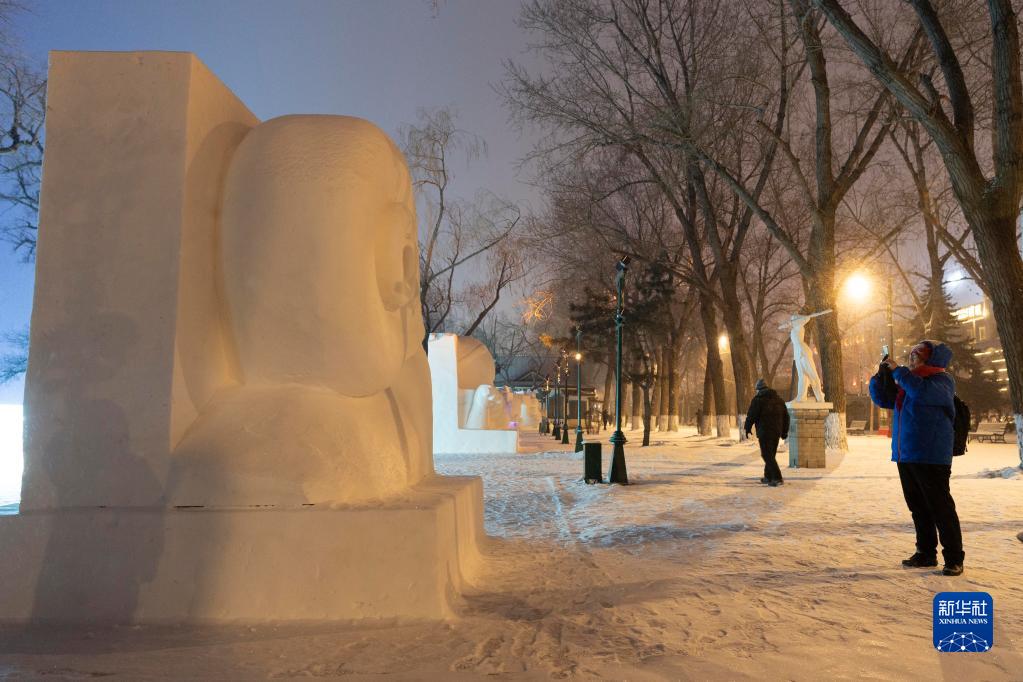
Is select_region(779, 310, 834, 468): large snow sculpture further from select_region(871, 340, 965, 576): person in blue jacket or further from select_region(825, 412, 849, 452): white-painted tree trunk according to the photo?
select_region(871, 340, 965, 576): person in blue jacket

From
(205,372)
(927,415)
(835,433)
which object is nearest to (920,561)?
(927,415)

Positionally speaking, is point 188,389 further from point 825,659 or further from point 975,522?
point 975,522

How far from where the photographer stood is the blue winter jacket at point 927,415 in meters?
4.95

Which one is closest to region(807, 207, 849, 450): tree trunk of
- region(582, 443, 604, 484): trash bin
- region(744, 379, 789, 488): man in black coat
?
region(744, 379, 789, 488): man in black coat

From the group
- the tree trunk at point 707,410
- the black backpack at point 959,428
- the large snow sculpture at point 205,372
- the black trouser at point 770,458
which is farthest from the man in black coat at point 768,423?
the tree trunk at point 707,410

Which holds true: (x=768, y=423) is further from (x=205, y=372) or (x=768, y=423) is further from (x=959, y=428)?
(x=205, y=372)

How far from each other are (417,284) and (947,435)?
13.3ft

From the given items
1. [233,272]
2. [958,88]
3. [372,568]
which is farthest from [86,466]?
[958,88]

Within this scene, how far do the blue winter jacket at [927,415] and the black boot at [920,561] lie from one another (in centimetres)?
79

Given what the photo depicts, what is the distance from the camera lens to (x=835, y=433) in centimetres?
1769

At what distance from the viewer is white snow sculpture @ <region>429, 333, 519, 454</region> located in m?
19.1

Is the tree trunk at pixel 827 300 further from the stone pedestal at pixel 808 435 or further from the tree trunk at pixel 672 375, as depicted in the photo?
the tree trunk at pixel 672 375

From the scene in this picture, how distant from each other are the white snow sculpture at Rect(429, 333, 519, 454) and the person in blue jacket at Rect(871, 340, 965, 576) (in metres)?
14.2

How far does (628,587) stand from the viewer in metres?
4.71
